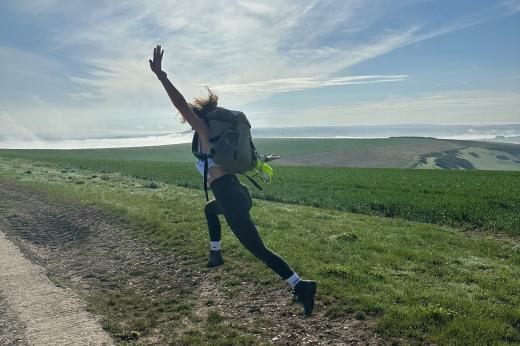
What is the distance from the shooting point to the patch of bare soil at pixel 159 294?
6.18 meters

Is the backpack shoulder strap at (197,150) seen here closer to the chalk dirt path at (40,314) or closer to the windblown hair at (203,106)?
the windblown hair at (203,106)

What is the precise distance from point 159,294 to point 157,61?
15.8 feet

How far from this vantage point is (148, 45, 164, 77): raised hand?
4.90 meters

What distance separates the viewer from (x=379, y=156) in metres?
92.1

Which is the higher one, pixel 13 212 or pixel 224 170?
pixel 224 170

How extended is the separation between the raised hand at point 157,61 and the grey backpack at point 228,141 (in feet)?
2.66

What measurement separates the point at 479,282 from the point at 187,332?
5.60 meters

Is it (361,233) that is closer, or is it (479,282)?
(479,282)

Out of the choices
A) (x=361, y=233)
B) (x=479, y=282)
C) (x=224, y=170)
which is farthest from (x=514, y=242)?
(x=224, y=170)

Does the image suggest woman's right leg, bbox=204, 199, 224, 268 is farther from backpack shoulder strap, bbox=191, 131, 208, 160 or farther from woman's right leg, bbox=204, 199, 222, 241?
backpack shoulder strap, bbox=191, 131, 208, 160

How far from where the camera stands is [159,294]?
7.93m

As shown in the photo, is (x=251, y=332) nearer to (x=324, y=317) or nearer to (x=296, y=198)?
(x=324, y=317)

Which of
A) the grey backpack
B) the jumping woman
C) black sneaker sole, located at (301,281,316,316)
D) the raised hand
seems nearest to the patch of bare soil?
black sneaker sole, located at (301,281,316,316)

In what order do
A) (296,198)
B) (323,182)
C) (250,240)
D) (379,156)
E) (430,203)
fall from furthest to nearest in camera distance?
1. (379,156)
2. (323,182)
3. (296,198)
4. (430,203)
5. (250,240)
